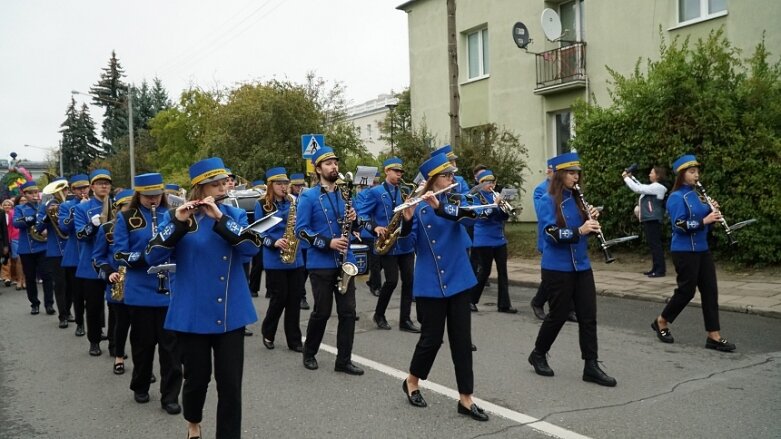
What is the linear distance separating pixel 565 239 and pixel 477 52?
19386 mm

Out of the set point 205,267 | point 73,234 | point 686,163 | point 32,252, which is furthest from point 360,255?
point 32,252

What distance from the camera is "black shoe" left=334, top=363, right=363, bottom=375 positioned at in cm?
666

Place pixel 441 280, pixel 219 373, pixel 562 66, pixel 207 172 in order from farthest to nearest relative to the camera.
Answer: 1. pixel 562 66
2. pixel 441 280
3. pixel 207 172
4. pixel 219 373

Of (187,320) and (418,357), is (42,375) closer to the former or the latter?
(187,320)

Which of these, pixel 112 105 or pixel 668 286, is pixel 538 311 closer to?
pixel 668 286

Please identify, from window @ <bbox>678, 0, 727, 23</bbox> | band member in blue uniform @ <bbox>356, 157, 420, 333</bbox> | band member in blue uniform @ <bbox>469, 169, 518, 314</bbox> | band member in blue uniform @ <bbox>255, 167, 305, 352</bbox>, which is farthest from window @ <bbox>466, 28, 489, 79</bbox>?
band member in blue uniform @ <bbox>255, 167, 305, 352</bbox>

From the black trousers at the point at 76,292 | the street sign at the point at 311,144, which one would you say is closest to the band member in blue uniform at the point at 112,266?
the black trousers at the point at 76,292

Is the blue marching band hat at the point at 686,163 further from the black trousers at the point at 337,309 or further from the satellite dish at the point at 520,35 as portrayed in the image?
the satellite dish at the point at 520,35

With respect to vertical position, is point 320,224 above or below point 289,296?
above

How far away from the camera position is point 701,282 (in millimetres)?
7320

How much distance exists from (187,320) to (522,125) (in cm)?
1909

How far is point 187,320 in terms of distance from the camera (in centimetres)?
433

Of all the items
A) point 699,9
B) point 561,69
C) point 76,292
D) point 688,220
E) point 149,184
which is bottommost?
point 76,292

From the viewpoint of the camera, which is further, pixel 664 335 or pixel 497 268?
pixel 497 268
